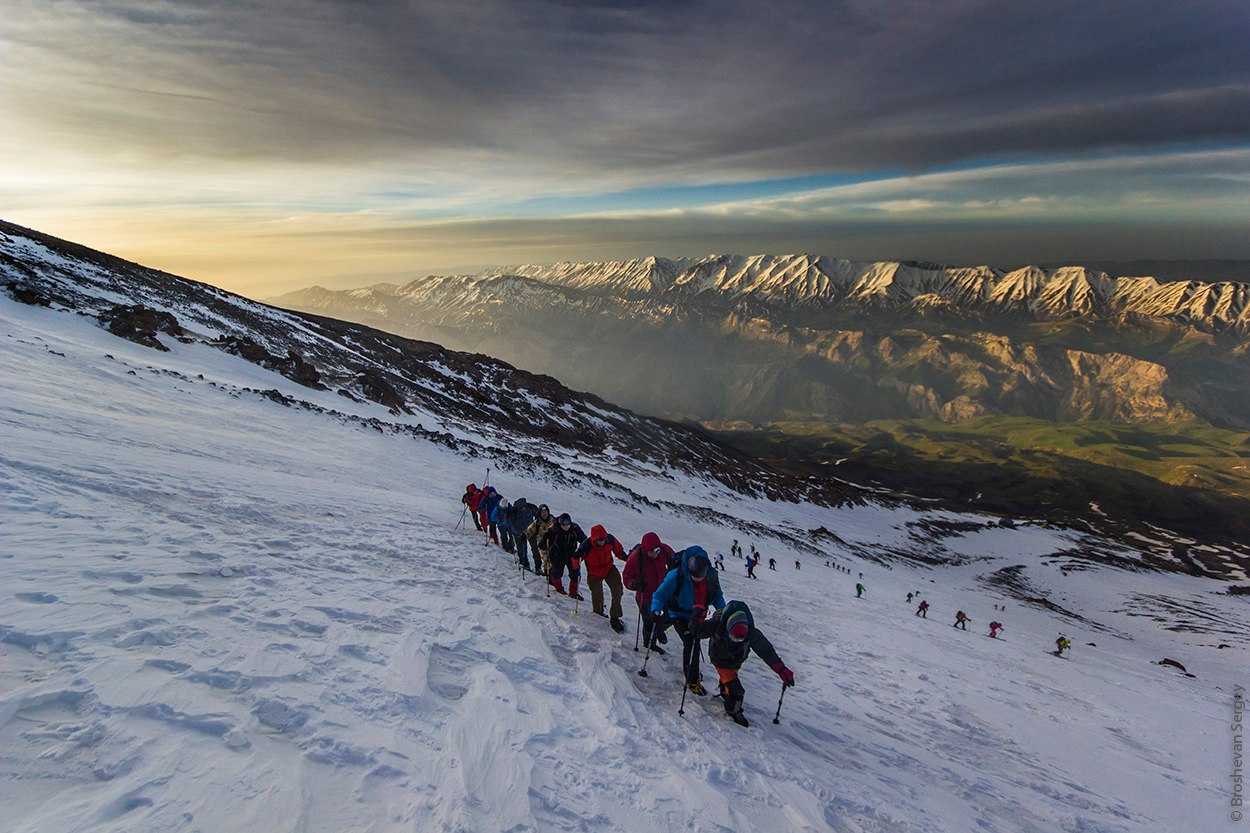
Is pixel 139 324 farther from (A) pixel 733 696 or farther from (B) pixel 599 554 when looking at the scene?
(A) pixel 733 696

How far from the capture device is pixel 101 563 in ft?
23.8

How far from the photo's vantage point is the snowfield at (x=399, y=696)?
179 inches

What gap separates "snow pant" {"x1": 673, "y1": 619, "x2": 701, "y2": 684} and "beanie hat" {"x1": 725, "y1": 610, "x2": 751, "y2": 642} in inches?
33.8

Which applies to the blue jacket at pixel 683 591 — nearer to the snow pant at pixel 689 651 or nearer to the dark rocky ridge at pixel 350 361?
the snow pant at pixel 689 651

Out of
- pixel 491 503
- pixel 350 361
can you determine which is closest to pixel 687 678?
pixel 491 503

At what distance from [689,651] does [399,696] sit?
4.18 meters

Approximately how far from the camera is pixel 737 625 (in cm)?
750

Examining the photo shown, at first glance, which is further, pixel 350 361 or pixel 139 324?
pixel 350 361

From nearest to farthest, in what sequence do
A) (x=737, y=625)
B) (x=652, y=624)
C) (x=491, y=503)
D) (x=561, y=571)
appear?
(x=737, y=625)
(x=652, y=624)
(x=561, y=571)
(x=491, y=503)

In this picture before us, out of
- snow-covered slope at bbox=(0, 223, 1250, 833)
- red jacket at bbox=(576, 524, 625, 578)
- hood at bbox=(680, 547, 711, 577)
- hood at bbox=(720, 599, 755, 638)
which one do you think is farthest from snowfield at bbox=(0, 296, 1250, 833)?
hood at bbox=(680, 547, 711, 577)

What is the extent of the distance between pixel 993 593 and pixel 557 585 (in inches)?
2590

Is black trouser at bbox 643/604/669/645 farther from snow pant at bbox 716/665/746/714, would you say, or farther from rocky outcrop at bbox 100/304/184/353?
rocky outcrop at bbox 100/304/184/353

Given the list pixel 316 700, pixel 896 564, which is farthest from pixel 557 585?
pixel 896 564

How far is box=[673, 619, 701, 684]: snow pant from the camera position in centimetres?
828
